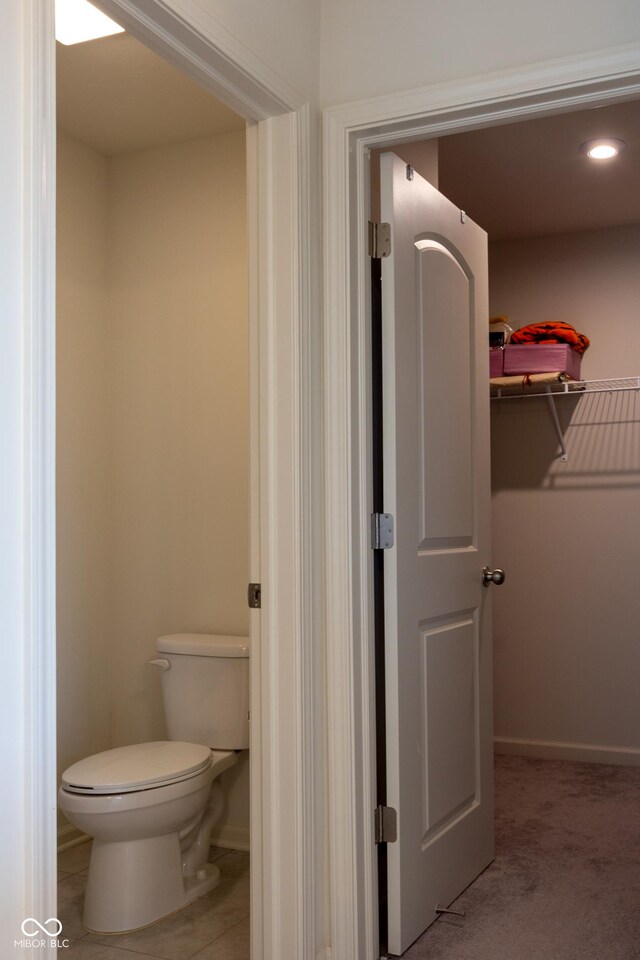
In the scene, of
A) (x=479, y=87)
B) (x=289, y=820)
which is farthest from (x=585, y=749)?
(x=479, y=87)

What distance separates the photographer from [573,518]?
425 cm

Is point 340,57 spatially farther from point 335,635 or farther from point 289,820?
point 289,820

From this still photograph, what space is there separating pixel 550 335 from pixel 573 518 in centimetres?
89

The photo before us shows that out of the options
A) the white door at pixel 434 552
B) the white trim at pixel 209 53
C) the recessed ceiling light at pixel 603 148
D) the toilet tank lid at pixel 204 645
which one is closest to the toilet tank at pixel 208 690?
the toilet tank lid at pixel 204 645

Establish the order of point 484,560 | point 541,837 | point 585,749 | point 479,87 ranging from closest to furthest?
point 479,87 → point 484,560 → point 541,837 → point 585,749

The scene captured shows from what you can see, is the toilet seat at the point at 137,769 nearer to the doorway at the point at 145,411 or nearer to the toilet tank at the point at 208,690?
the toilet tank at the point at 208,690

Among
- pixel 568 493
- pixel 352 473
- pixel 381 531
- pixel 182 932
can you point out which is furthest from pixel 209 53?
pixel 568 493

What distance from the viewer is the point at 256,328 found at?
84.9 inches

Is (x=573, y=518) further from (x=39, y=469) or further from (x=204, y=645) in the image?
(x=39, y=469)

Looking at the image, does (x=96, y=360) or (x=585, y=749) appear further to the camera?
(x=585, y=749)

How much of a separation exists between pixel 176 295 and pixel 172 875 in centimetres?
193

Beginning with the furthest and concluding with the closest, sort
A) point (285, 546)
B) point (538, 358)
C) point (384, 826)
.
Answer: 1. point (538, 358)
2. point (384, 826)
3. point (285, 546)

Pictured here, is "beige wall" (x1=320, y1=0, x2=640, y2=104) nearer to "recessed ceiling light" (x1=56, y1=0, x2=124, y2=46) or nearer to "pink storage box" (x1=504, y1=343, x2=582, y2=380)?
"recessed ceiling light" (x1=56, y1=0, x2=124, y2=46)

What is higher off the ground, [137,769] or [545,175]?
[545,175]
